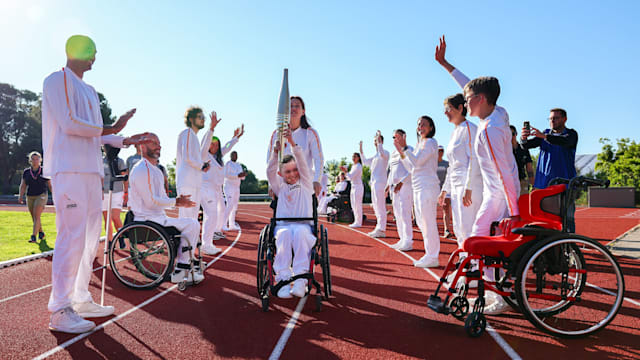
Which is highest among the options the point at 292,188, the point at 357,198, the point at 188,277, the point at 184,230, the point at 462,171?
the point at 462,171

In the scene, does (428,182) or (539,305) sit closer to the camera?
(539,305)

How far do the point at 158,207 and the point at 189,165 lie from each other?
112 cm

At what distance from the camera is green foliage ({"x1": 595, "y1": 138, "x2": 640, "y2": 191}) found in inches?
1168

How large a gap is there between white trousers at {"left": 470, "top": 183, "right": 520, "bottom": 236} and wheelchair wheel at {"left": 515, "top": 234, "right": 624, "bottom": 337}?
1.87 feet

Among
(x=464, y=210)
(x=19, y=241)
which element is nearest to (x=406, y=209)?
(x=464, y=210)

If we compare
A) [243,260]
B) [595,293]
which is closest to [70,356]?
[243,260]

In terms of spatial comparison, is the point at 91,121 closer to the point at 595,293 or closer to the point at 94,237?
the point at 94,237

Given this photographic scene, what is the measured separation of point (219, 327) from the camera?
3428mm

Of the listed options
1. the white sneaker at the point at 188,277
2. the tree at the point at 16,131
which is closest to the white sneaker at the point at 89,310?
the white sneaker at the point at 188,277

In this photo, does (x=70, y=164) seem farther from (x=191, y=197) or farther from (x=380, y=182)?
(x=380, y=182)

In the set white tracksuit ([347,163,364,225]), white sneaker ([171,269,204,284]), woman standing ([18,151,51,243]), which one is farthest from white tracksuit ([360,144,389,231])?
woman standing ([18,151,51,243])

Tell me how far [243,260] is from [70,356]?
3.87 meters

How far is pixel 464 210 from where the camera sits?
4371mm

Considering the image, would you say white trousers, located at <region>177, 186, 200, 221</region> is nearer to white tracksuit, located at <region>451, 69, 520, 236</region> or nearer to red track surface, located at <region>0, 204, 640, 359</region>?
red track surface, located at <region>0, 204, 640, 359</region>
